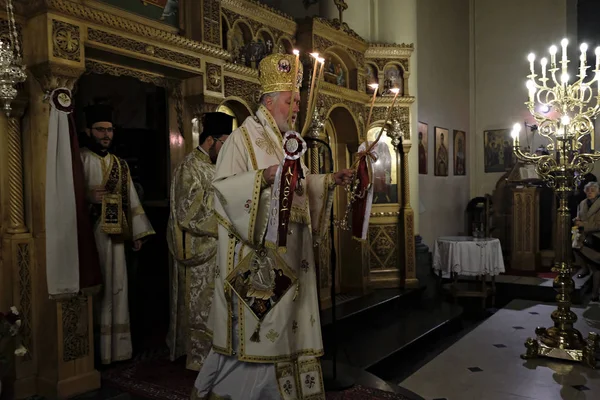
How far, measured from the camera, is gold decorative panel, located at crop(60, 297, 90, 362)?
3.41 m

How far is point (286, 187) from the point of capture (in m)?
2.35

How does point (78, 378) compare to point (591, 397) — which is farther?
point (591, 397)

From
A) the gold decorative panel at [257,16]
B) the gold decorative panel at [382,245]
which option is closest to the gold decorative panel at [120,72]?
the gold decorative panel at [257,16]

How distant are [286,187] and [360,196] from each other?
788 millimetres

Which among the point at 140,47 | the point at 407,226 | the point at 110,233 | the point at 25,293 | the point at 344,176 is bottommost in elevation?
the point at 25,293

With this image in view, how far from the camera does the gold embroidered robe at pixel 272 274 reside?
2.57 m

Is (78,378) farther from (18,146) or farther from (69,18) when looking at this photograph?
(69,18)

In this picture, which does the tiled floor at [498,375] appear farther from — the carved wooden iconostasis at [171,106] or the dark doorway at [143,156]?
the dark doorway at [143,156]

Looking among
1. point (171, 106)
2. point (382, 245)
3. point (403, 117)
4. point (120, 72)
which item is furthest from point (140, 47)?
point (382, 245)

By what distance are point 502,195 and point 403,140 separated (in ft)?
16.0

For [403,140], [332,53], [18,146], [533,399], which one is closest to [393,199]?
[403,140]

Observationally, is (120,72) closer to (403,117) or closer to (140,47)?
(140,47)

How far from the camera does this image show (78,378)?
3.46 meters

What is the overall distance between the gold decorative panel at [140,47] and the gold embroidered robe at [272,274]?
1581 millimetres
